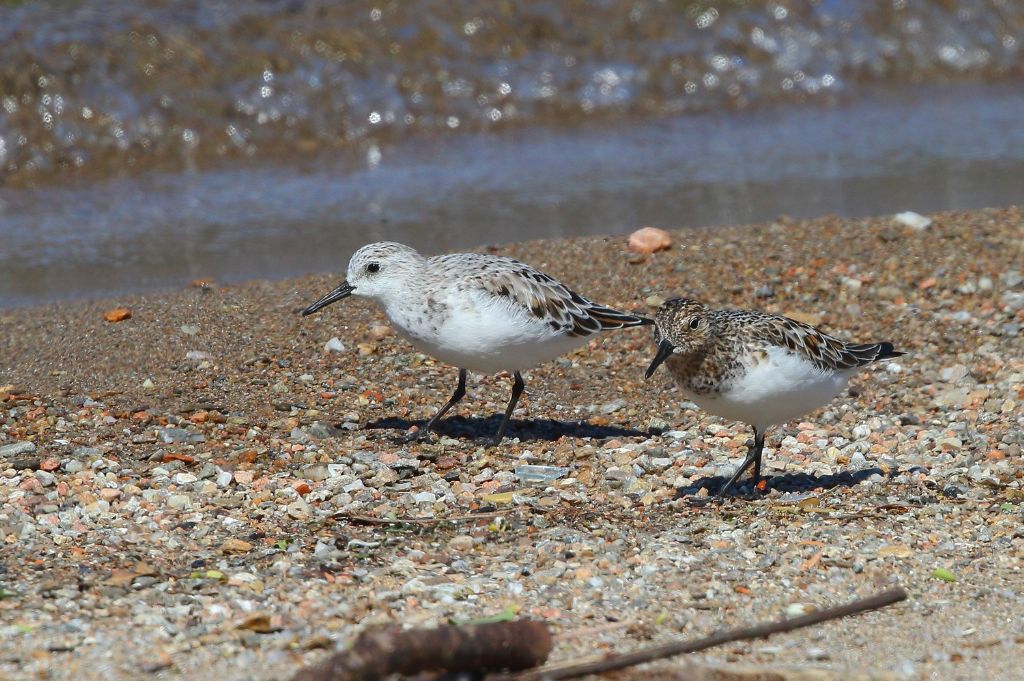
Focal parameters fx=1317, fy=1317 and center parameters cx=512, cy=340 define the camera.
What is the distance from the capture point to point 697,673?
395 centimetres

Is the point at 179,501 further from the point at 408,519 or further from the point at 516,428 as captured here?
the point at 516,428

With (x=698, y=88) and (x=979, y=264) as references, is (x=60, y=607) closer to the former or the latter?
(x=979, y=264)

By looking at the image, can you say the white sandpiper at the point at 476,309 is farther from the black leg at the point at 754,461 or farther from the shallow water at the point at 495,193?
the shallow water at the point at 495,193

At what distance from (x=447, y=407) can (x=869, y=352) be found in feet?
7.04

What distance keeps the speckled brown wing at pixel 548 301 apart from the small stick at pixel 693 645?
2.50m

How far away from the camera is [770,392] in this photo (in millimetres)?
5773

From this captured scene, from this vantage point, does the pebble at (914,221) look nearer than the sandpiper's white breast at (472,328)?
No

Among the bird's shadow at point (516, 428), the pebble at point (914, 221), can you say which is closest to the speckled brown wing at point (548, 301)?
the bird's shadow at point (516, 428)

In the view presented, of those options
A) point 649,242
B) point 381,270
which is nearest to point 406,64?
point 649,242

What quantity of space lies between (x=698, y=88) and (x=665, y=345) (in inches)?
383

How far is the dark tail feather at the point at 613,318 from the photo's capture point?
22.6 ft

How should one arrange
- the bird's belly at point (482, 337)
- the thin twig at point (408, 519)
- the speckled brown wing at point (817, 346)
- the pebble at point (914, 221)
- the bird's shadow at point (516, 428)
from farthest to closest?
the pebble at point (914, 221) < the bird's shadow at point (516, 428) < the bird's belly at point (482, 337) < the speckled brown wing at point (817, 346) < the thin twig at point (408, 519)

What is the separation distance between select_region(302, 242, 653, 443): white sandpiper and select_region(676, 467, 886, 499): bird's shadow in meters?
0.98

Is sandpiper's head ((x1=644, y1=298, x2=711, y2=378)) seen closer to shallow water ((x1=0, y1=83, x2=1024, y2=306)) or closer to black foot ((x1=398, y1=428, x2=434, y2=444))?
black foot ((x1=398, y1=428, x2=434, y2=444))
